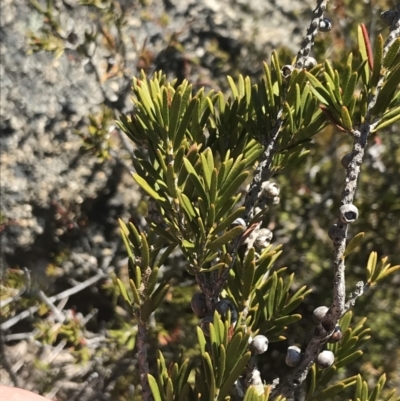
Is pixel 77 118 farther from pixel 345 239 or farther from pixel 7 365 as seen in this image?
pixel 345 239

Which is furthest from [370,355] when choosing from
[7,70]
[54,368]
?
[7,70]

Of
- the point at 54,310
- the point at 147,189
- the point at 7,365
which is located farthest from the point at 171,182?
the point at 7,365

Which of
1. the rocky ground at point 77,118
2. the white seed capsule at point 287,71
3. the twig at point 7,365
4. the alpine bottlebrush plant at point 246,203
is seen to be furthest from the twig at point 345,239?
Answer: the twig at point 7,365

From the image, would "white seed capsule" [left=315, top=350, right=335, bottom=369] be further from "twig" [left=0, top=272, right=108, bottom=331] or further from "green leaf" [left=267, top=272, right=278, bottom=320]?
"twig" [left=0, top=272, right=108, bottom=331]

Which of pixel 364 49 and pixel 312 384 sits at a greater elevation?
pixel 364 49

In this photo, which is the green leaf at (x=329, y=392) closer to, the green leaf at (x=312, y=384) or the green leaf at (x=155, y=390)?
the green leaf at (x=312, y=384)

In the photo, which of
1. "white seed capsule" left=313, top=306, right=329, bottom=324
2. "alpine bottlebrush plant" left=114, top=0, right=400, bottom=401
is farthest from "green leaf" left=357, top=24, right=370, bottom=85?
"white seed capsule" left=313, top=306, right=329, bottom=324
